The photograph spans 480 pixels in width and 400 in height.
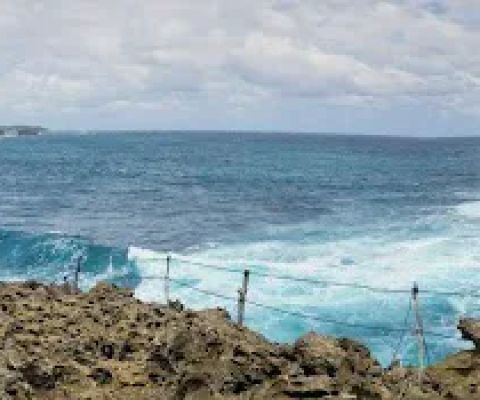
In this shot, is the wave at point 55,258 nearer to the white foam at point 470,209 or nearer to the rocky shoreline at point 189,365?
the rocky shoreline at point 189,365

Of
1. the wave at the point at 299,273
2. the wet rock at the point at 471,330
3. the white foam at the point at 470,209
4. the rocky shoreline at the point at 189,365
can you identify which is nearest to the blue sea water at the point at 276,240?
the wave at the point at 299,273

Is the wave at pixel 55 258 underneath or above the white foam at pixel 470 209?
underneath

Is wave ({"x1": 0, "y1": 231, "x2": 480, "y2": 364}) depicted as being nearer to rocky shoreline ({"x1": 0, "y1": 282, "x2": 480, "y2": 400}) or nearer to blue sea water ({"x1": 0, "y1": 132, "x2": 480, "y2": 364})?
blue sea water ({"x1": 0, "y1": 132, "x2": 480, "y2": 364})

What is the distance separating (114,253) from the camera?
4903cm

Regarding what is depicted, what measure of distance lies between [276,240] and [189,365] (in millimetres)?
40397

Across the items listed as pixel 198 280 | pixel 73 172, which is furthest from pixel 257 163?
pixel 198 280

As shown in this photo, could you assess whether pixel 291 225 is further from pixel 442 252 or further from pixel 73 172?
pixel 73 172

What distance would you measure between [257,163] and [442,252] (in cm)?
10481

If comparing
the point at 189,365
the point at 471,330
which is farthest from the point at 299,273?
the point at 189,365

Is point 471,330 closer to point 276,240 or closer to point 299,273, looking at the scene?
point 299,273

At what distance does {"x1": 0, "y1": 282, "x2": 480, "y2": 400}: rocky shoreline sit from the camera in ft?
37.7

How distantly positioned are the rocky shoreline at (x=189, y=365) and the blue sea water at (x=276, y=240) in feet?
18.1

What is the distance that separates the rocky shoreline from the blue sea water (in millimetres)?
5522

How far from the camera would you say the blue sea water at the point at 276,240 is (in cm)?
3319
